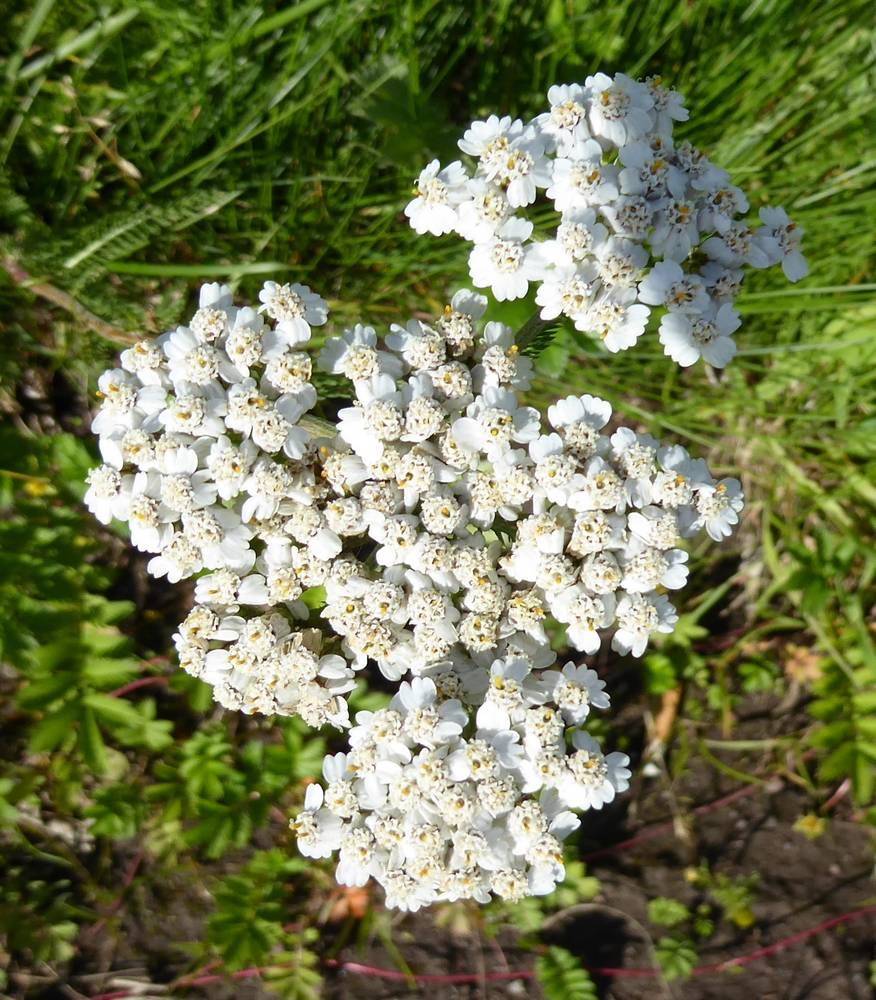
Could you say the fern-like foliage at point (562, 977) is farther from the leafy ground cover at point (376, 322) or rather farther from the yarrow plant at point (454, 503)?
the yarrow plant at point (454, 503)

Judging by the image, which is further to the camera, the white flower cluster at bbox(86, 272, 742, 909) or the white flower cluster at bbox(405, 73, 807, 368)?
the white flower cluster at bbox(405, 73, 807, 368)

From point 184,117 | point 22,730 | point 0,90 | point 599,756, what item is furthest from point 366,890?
point 0,90

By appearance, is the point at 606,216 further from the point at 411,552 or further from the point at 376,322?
the point at 376,322

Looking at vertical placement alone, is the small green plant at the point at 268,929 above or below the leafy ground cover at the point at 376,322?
below

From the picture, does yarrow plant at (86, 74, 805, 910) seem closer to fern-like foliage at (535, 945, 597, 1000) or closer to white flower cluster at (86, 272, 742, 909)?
white flower cluster at (86, 272, 742, 909)

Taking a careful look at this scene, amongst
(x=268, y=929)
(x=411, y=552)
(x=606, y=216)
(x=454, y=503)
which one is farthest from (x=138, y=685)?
(x=606, y=216)

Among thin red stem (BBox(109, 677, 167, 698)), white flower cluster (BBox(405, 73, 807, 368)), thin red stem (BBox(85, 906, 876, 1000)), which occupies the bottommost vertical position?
thin red stem (BBox(85, 906, 876, 1000))

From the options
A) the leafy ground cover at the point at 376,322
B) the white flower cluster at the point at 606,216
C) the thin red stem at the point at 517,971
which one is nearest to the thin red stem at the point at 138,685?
Answer: the leafy ground cover at the point at 376,322

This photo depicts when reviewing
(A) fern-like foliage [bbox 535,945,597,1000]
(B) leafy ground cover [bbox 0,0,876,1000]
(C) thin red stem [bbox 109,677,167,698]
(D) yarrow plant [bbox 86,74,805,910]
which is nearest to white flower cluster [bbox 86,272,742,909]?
(D) yarrow plant [bbox 86,74,805,910]
